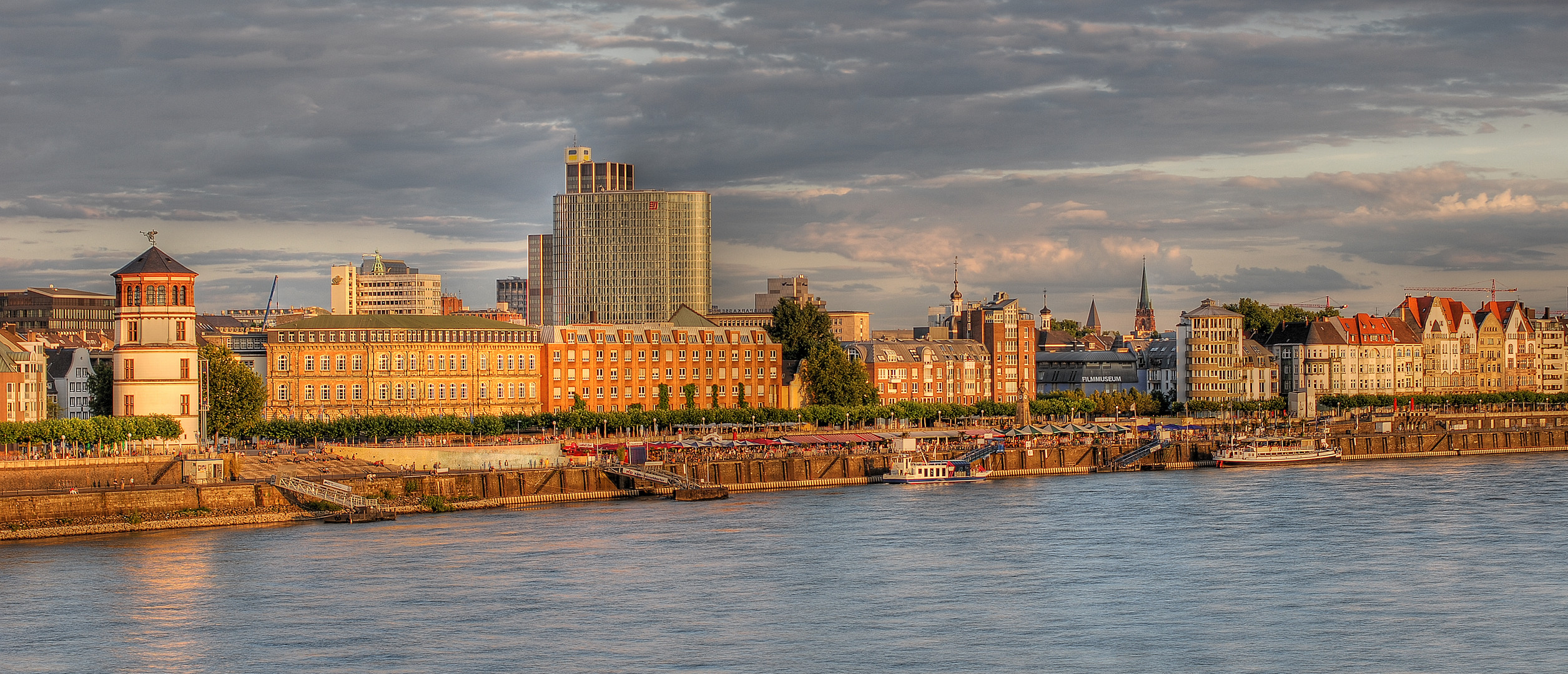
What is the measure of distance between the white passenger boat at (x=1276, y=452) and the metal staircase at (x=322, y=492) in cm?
7137

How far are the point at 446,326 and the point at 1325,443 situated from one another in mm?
72219

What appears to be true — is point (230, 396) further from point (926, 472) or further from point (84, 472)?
point (926, 472)

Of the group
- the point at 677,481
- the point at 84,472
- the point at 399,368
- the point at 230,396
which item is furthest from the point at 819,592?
the point at 399,368

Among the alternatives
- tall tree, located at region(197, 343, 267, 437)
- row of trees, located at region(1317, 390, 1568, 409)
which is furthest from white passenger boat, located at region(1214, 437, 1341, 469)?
tall tree, located at region(197, 343, 267, 437)

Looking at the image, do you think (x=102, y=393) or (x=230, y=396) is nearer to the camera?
(x=230, y=396)

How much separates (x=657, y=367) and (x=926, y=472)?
38.6 meters

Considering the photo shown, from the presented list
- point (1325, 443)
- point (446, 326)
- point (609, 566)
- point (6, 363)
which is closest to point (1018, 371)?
point (1325, 443)

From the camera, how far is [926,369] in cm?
17650

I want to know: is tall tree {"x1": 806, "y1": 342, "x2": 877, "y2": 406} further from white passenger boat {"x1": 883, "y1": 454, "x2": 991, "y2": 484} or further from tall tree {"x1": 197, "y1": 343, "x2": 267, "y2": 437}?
tall tree {"x1": 197, "y1": 343, "x2": 267, "y2": 437}

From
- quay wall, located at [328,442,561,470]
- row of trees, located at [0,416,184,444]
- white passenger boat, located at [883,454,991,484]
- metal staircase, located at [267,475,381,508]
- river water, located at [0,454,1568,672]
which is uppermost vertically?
row of trees, located at [0,416,184,444]

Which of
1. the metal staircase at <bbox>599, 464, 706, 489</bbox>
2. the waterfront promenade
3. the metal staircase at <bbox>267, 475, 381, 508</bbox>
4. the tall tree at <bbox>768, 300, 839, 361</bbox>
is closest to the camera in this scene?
the waterfront promenade

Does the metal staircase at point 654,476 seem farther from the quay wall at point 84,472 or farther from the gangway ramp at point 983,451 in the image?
the gangway ramp at point 983,451

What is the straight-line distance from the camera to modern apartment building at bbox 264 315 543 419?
458 ft

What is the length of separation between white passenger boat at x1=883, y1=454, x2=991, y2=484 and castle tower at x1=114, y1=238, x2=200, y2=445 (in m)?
44.9
